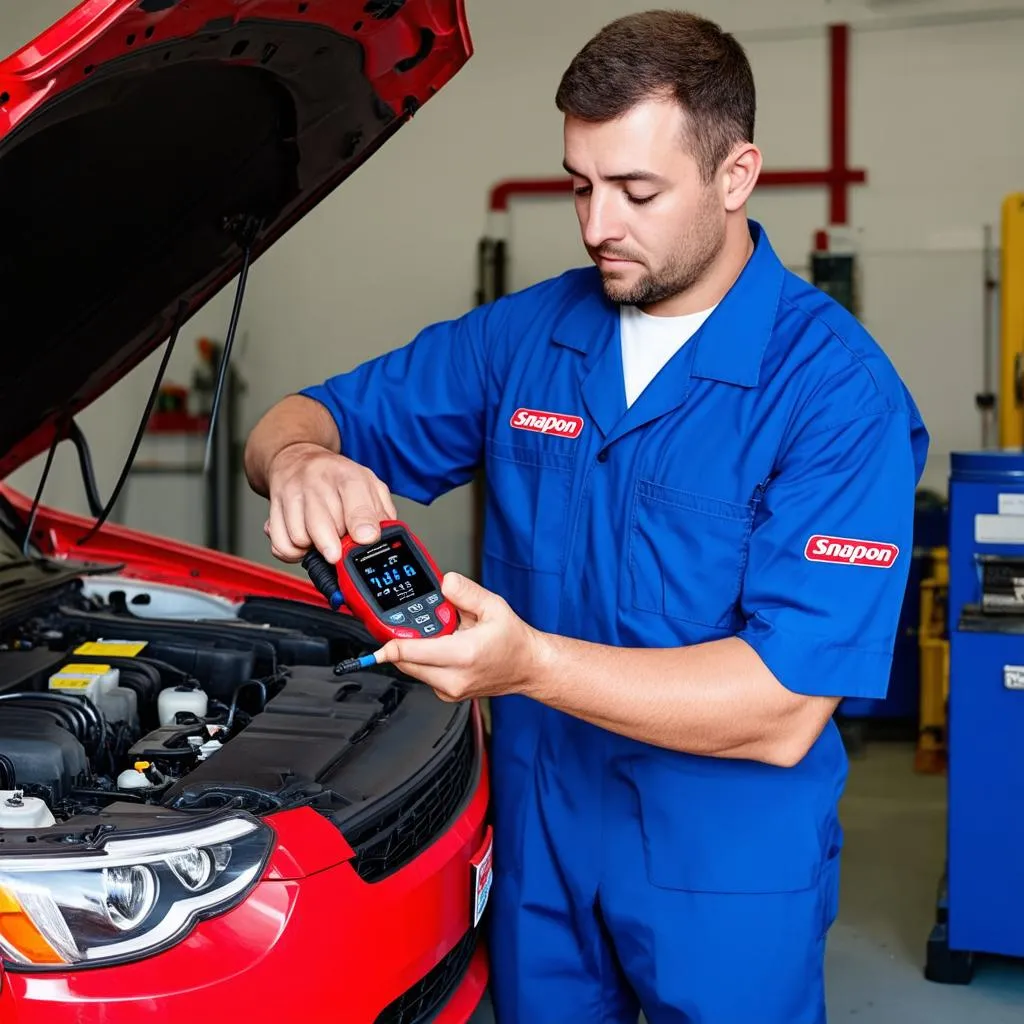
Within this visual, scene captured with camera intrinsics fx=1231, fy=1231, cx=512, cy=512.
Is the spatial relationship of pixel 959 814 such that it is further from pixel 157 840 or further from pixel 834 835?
pixel 157 840

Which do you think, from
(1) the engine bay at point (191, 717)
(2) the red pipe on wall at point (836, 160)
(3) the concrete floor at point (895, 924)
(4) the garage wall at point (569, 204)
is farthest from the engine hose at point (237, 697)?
(2) the red pipe on wall at point (836, 160)

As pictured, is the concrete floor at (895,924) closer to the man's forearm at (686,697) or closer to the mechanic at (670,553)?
the mechanic at (670,553)

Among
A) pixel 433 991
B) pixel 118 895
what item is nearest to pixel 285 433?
pixel 118 895

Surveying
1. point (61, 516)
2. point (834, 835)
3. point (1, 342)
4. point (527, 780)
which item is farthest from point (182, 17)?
point (61, 516)

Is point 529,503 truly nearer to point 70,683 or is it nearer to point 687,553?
point 687,553

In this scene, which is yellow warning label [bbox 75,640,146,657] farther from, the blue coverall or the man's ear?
the man's ear

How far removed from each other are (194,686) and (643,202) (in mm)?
1090

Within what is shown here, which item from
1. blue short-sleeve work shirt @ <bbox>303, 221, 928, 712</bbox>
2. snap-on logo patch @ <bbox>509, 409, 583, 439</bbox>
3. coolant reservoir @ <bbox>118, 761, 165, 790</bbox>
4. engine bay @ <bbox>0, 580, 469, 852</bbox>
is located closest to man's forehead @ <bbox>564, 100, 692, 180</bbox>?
blue short-sleeve work shirt @ <bbox>303, 221, 928, 712</bbox>

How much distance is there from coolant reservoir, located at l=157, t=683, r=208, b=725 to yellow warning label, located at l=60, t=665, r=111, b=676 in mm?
97

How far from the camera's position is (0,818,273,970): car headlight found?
1201 mm

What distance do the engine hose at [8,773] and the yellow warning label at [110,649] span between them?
46 cm

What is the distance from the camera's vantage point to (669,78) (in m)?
1.40

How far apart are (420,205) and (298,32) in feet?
16.4

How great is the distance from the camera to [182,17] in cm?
129
